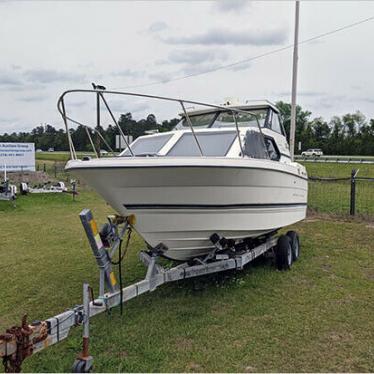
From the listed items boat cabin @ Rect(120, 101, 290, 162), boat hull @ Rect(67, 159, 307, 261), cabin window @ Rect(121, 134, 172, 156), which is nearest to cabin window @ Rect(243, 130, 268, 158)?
boat cabin @ Rect(120, 101, 290, 162)

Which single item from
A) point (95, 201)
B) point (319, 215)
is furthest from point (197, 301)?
point (95, 201)

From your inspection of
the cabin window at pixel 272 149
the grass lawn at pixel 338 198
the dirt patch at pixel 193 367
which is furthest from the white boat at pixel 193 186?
the grass lawn at pixel 338 198

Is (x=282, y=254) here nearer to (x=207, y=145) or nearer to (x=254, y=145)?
(x=254, y=145)

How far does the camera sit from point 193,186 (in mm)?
4121

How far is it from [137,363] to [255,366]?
967 millimetres

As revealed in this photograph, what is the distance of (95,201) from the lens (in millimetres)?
14055

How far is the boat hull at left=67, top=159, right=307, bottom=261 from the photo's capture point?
13.0 ft

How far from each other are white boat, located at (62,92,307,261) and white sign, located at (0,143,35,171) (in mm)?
12316

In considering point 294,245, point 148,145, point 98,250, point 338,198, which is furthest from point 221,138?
point 338,198

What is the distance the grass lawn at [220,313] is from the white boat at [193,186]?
71 cm

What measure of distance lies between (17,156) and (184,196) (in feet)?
46.0

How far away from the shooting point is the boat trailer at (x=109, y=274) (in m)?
2.81

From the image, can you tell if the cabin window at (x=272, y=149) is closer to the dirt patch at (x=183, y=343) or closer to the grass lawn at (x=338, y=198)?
the dirt patch at (x=183, y=343)

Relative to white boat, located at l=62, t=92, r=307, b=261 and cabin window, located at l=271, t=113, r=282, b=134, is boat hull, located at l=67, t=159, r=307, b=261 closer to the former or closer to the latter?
white boat, located at l=62, t=92, r=307, b=261
